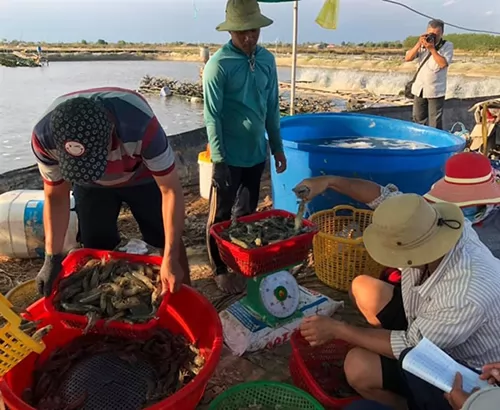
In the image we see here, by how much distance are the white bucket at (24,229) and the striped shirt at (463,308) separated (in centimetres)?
285

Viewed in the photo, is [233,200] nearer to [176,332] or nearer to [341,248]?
[341,248]

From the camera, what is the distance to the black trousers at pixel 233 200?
11.6 ft

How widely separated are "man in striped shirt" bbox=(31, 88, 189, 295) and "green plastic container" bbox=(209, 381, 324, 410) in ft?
1.95

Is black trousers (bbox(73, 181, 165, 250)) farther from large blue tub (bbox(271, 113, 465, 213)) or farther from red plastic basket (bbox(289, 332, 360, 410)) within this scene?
large blue tub (bbox(271, 113, 465, 213))

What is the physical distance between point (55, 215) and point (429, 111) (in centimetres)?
588

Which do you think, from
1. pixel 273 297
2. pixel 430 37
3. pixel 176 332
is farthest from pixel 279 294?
pixel 430 37

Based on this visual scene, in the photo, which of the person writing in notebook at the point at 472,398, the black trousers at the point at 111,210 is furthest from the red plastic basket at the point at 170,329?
the person writing in notebook at the point at 472,398

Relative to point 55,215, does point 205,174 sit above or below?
below

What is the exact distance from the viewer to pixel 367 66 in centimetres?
3472

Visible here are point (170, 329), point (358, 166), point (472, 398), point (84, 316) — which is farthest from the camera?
point (358, 166)

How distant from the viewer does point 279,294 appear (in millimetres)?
2926

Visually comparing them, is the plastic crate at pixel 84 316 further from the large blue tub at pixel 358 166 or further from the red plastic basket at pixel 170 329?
the large blue tub at pixel 358 166

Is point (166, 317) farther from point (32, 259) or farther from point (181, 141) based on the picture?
point (181, 141)

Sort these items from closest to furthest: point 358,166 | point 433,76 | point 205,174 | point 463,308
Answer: point 463,308 < point 358,166 < point 205,174 < point 433,76
